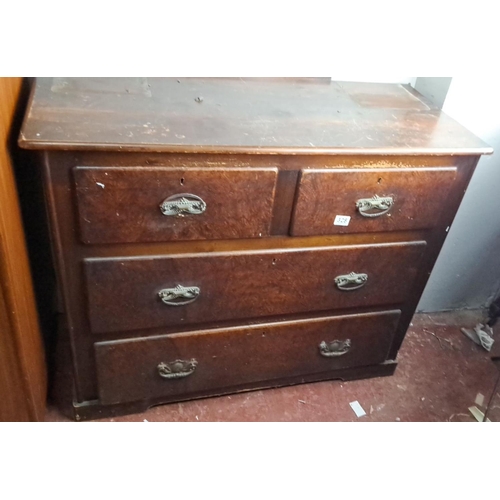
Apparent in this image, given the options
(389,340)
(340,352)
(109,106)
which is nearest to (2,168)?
(109,106)

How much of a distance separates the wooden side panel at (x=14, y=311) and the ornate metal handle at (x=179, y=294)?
1.01ft

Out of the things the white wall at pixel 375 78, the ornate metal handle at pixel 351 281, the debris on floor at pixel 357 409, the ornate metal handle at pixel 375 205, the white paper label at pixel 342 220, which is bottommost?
the debris on floor at pixel 357 409

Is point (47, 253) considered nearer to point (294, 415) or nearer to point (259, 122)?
point (259, 122)

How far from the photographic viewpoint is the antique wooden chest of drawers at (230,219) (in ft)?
3.28

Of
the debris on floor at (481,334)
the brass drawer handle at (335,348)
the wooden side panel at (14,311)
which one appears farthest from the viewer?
the debris on floor at (481,334)

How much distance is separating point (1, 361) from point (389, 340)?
105 centimetres

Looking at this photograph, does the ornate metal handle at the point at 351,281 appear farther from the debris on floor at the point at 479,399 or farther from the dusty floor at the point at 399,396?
the debris on floor at the point at 479,399

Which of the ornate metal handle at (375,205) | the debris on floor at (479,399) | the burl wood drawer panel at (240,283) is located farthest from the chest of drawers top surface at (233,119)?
the debris on floor at (479,399)

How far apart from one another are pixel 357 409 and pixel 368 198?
698 millimetres

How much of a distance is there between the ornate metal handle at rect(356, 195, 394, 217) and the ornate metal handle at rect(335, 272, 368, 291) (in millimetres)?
192

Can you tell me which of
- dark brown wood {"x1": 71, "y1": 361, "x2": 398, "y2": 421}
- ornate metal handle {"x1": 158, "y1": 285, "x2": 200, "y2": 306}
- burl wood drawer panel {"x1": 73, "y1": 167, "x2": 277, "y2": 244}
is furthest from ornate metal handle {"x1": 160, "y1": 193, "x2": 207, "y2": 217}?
dark brown wood {"x1": 71, "y1": 361, "x2": 398, "y2": 421}

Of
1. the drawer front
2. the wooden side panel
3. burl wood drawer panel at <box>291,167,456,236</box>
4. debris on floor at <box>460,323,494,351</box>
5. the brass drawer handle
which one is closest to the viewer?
the wooden side panel

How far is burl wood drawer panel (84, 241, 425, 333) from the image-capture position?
1130 mm

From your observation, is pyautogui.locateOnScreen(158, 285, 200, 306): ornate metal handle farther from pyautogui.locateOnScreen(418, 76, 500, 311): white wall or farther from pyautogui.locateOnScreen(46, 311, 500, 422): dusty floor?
pyautogui.locateOnScreen(418, 76, 500, 311): white wall
